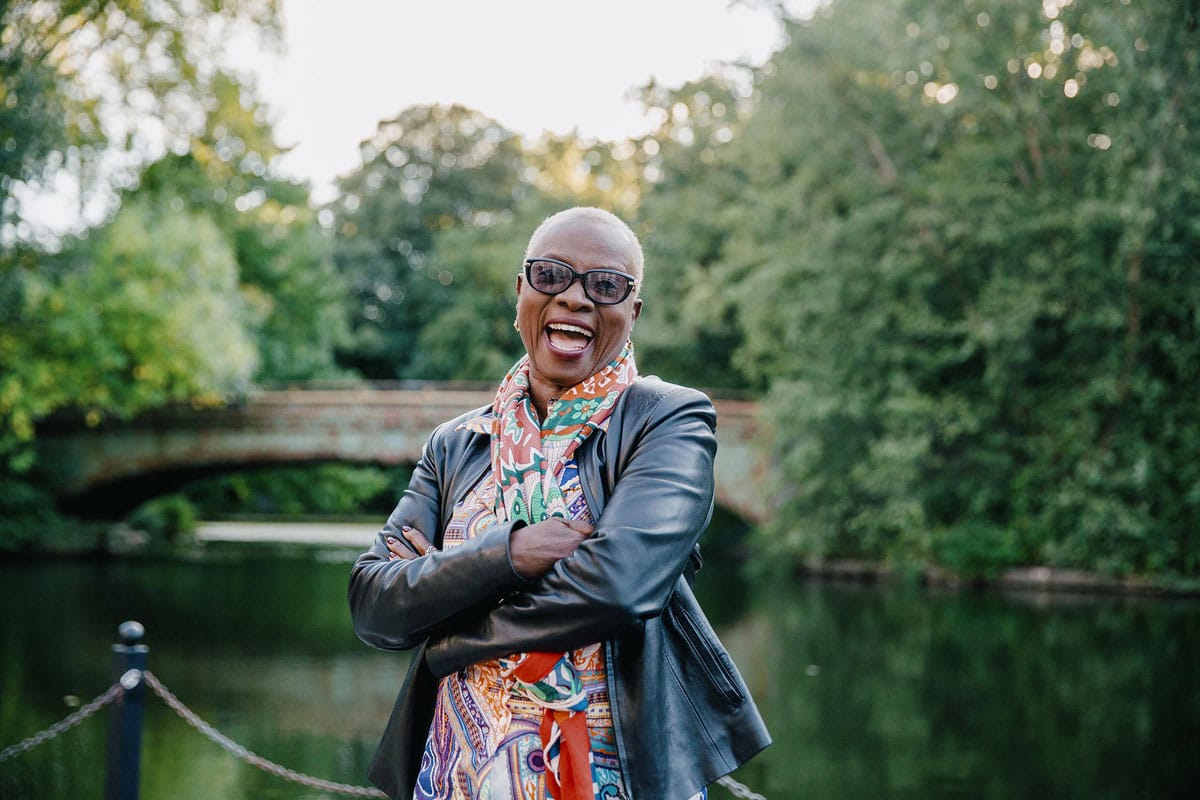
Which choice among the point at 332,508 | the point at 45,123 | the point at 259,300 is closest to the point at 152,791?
the point at 45,123

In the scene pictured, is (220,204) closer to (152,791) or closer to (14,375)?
(14,375)

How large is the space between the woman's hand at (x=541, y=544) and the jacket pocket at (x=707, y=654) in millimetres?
201

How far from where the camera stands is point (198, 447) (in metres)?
22.5

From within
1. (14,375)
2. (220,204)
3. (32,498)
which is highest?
(220,204)

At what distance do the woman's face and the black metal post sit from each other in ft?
6.77

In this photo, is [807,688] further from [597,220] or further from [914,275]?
[914,275]

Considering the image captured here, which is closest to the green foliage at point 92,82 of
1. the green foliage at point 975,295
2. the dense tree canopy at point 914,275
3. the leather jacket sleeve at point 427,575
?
the dense tree canopy at point 914,275

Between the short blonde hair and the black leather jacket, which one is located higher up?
the short blonde hair

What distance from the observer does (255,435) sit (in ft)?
73.6

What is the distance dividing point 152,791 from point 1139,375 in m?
13.5

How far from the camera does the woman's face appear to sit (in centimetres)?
192

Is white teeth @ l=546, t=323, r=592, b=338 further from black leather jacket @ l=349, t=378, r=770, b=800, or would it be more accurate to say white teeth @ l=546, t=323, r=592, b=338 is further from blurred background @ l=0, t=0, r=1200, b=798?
blurred background @ l=0, t=0, r=1200, b=798

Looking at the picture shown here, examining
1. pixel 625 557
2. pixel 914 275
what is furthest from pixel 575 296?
pixel 914 275

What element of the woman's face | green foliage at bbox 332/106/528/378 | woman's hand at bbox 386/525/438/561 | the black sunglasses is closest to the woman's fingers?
woman's hand at bbox 386/525/438/561
